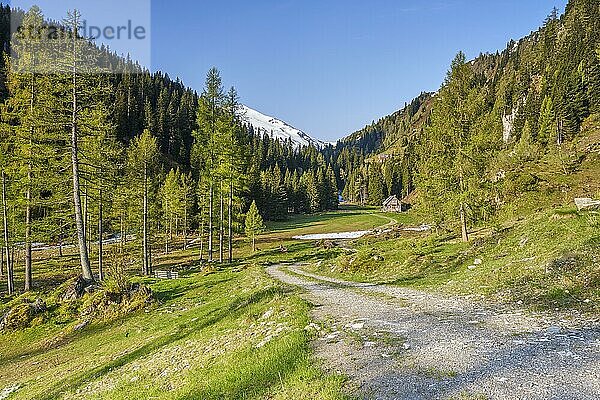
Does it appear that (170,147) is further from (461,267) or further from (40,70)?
(461,267)

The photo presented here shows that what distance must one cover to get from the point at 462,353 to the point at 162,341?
9.45 metres

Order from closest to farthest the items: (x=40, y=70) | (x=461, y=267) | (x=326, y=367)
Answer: (x=326, y=367), (x=461, y=267), (x=40, y=70)

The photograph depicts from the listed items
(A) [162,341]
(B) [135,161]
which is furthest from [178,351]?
(B) [135,161]

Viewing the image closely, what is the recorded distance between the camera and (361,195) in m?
172

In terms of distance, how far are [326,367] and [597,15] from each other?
141 m

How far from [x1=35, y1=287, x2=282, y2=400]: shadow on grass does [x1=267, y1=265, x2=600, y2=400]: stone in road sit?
4556 mm

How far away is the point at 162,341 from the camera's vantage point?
12.5 meters

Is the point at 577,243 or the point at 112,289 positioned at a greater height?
the point at 577,243

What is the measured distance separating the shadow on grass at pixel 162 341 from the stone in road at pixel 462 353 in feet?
14.9

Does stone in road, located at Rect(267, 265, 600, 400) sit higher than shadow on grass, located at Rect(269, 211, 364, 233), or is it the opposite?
stone in road, located at Rect(267, 265, 600, 400)

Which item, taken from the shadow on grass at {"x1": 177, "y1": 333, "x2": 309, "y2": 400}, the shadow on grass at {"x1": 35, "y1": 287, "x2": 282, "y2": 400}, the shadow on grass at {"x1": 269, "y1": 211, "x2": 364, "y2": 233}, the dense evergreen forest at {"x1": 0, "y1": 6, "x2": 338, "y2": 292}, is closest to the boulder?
the shadow on grass at {"x1": 35, "y1": 287, "x2": 282, "y2": 400}

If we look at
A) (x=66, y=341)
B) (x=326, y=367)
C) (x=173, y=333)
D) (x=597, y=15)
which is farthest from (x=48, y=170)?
(x=597, y=15)

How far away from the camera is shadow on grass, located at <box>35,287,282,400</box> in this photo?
10.2 meters

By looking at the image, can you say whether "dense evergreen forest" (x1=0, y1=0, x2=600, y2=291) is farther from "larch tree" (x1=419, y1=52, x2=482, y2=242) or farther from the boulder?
the boulder
